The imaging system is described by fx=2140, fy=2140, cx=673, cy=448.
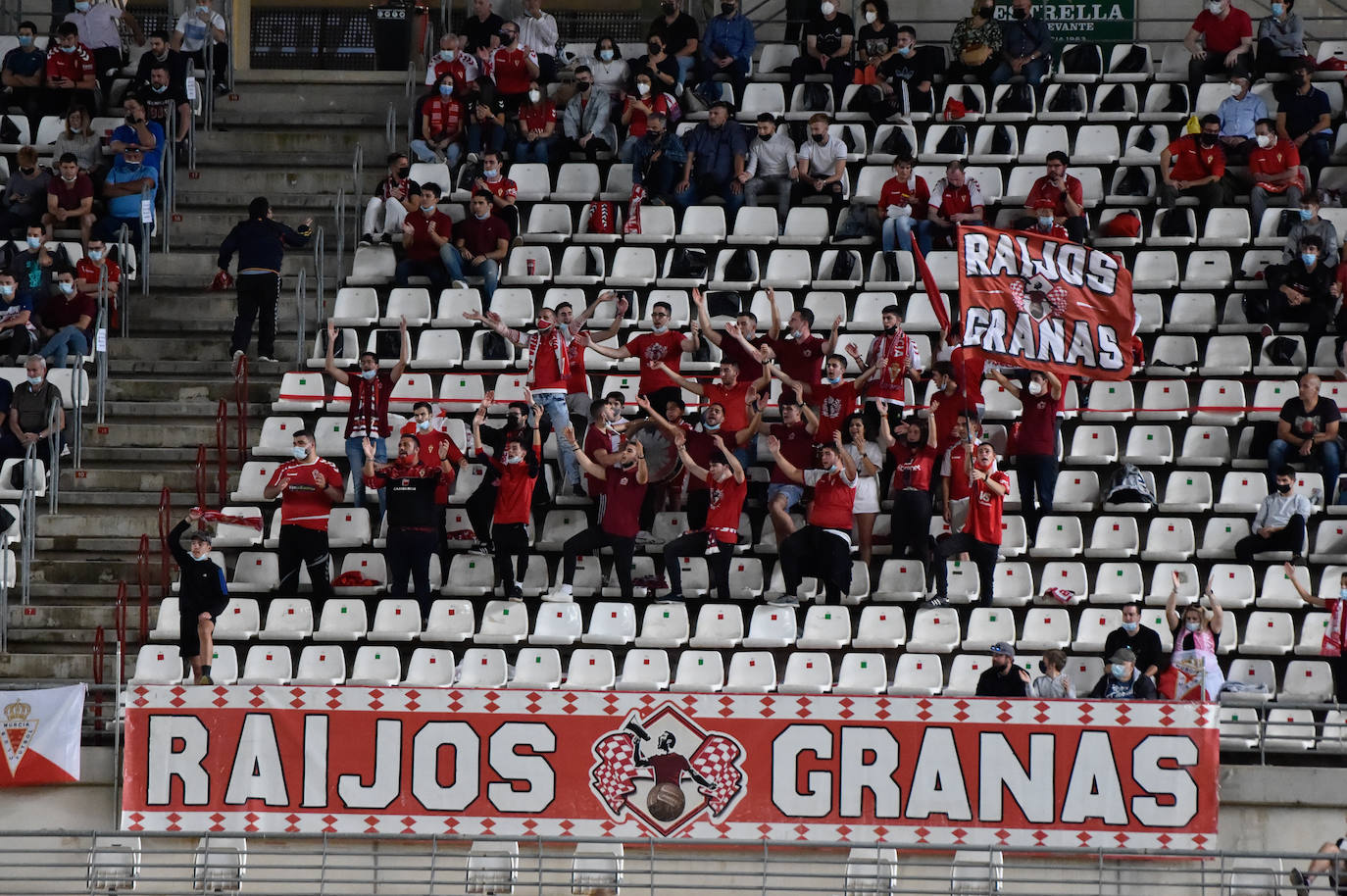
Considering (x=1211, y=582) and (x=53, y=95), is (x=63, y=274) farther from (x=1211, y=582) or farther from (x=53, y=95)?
(x=1211, y=582)

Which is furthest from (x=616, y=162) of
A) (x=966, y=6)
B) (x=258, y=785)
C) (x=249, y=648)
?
(x=258, y=785)

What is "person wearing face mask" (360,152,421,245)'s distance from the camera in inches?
845

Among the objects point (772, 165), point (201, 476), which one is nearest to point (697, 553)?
point (201, 476)

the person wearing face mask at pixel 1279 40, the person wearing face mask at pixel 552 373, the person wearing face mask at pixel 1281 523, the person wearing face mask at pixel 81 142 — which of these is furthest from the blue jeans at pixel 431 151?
the person wearing face mask at pixel 1281 523

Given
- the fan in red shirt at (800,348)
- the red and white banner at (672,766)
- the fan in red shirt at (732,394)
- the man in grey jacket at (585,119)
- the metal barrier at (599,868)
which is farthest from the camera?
the man in grey jacket at (585,119)

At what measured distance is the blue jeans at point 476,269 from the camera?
69.2ft

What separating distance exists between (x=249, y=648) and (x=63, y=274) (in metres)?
5.18

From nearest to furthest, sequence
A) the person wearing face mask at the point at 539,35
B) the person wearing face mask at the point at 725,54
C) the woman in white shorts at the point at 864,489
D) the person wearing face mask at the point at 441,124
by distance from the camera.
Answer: the woman in white shorts at the point at 864,489 < the person wearing face mask at the point at 441,124 < the person wearing face mask at the point at 725,54 < the person wearing face mask at the point at 539,35

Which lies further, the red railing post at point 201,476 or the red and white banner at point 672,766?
the red railing post at point 201,476

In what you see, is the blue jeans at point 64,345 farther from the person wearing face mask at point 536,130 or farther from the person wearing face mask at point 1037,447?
the person wearing face mask at point 1037,447

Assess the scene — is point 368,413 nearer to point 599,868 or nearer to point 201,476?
point 201,476

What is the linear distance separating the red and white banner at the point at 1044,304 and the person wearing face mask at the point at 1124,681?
11.9 ft

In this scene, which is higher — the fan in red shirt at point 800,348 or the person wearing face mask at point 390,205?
the person wearing face mask at point 390,205

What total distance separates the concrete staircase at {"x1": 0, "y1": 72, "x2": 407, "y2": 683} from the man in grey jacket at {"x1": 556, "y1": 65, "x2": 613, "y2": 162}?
234 centimetres
